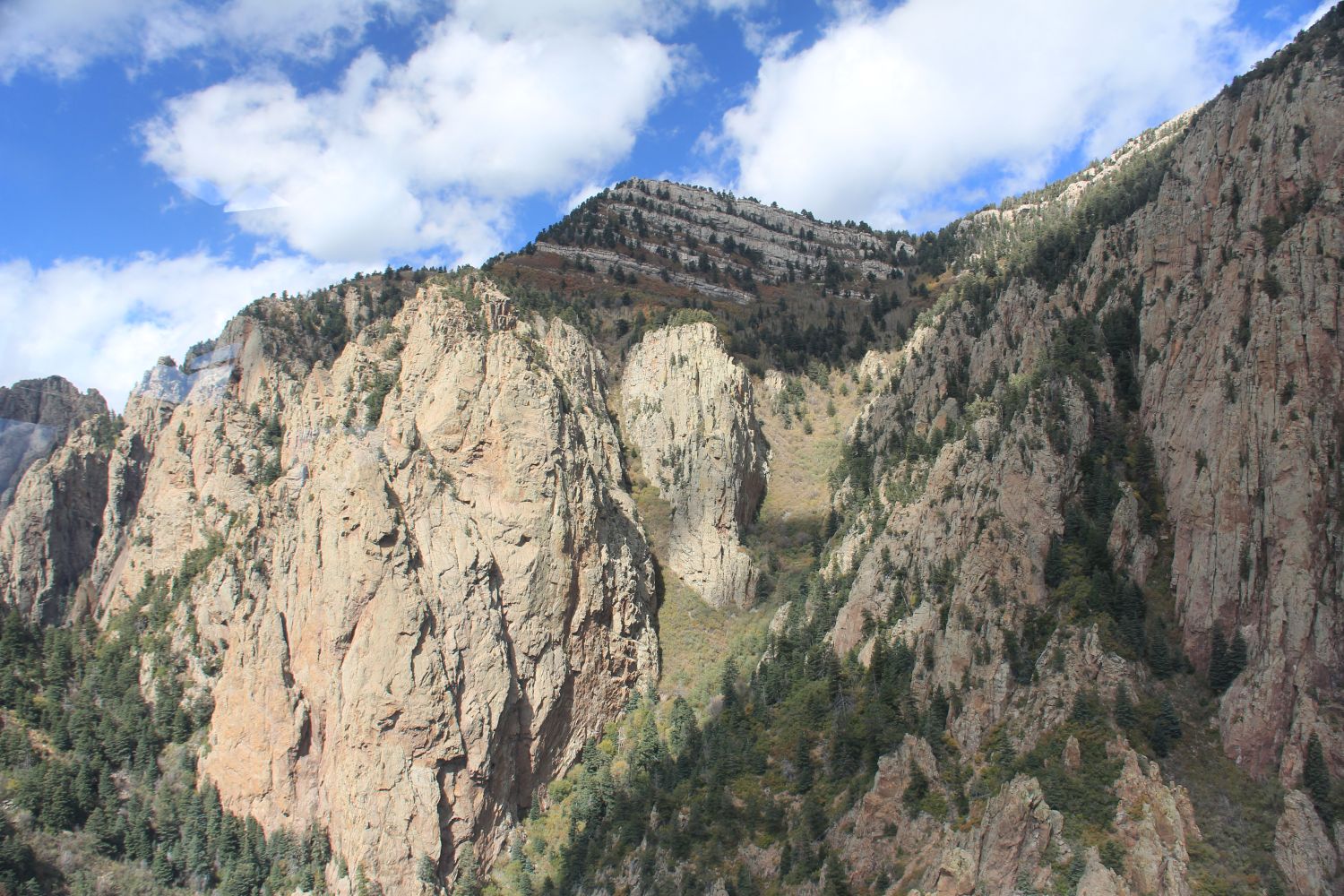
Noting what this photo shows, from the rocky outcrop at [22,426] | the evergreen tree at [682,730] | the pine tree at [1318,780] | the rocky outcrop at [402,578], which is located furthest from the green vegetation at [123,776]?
the pine tree at [1318,780]

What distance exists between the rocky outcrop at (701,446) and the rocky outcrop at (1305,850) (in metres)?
43.7

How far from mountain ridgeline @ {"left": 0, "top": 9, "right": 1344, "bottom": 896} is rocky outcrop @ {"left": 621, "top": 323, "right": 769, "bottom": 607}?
382 mm

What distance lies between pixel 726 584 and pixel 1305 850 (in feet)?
150

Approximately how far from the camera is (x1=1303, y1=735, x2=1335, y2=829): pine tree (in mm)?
38750

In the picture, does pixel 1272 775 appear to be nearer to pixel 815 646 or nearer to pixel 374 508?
pixel 815 646

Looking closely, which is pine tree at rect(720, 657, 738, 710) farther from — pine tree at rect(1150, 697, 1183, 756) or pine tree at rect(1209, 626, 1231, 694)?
pine tree at rect(1209, 626, 1231, 694)

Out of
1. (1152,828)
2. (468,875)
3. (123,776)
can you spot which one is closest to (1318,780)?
(1152,828)

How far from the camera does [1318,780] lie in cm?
3922

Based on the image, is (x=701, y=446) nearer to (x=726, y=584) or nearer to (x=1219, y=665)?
(x=726, y=584)

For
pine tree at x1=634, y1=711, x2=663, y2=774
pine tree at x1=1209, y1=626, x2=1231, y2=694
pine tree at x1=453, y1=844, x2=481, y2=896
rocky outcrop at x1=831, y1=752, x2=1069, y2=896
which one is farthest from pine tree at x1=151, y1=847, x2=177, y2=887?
pine tree at x1=1209, y1=626, x2=1231, y2=694

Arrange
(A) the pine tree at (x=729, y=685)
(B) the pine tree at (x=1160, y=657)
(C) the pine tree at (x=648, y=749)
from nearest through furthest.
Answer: (B) the pine tree at (x=1160, y=657), (C) the pine tree at (x=648, y=749), (A) the pine tree at (x=729, y=685)

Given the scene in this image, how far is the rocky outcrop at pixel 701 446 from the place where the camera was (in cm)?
7894

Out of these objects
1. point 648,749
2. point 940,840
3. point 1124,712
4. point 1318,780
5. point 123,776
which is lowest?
point 940,840

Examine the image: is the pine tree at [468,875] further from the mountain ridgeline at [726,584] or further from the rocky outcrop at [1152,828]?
the rocky outcrop at [1152,828]
